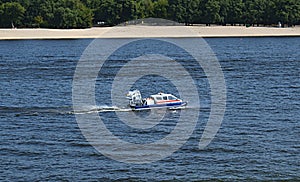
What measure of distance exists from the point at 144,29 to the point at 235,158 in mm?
152762

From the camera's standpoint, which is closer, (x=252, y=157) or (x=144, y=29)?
(x=252, y=157)

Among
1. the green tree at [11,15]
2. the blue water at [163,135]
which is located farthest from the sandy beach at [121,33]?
the blue water at [163,135]

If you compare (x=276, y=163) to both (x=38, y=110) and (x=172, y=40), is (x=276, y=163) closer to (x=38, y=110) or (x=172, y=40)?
(x=38, y=110)

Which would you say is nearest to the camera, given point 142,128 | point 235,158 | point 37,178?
→ point 37,178

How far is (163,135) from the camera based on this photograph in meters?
47.4

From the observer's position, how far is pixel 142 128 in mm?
50250

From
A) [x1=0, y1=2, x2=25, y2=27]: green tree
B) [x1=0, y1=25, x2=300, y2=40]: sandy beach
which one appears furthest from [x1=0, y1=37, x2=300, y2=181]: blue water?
[x1=0, y1=2, x2=25, y2=27]: green tree

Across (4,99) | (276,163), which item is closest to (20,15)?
(4,99)

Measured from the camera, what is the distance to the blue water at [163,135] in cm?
3841

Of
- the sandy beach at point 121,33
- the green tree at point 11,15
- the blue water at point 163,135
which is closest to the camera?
the blue water at point 163,135

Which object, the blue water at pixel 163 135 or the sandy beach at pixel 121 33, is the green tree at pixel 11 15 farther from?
the blue water at pixel 163 135

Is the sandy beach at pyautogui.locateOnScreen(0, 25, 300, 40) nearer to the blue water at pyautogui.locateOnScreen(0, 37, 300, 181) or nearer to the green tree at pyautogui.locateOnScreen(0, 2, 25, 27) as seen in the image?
the green tree at pyautogui.locateOnScreen(0, 2, 25, 27)

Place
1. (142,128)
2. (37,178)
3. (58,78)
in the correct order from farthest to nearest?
(58,78)
(142,128)
(37,178)

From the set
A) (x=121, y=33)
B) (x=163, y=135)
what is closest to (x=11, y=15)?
(x=121, y=33)
